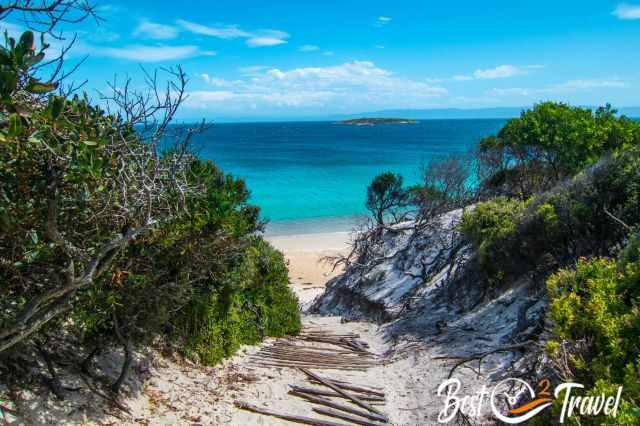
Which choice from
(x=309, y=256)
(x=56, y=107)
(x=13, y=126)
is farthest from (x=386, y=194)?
(x=13, y=126)

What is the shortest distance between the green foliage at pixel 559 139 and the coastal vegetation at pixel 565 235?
0.05m

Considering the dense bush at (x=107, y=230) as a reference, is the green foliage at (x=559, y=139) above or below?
above

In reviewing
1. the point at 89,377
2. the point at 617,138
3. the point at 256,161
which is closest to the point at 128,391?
the point at 89,377

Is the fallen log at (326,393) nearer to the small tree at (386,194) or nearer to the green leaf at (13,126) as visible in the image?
the green leaf at (13,126)

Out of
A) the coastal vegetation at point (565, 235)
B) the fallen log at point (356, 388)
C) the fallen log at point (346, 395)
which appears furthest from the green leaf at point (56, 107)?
the fallen log at point (356, 388)

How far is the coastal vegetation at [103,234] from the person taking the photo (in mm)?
3904

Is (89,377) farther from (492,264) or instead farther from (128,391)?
(492,264)

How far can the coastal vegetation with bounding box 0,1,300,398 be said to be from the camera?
3.90m

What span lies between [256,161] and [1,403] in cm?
7356

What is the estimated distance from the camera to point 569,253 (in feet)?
30.1

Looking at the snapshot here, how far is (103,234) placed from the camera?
16.9 ft

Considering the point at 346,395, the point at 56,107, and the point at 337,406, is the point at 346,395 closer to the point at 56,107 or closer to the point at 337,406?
the point at 337,406

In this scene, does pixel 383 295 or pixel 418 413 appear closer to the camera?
pixel 418 413

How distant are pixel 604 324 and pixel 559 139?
A: 14.6 m
